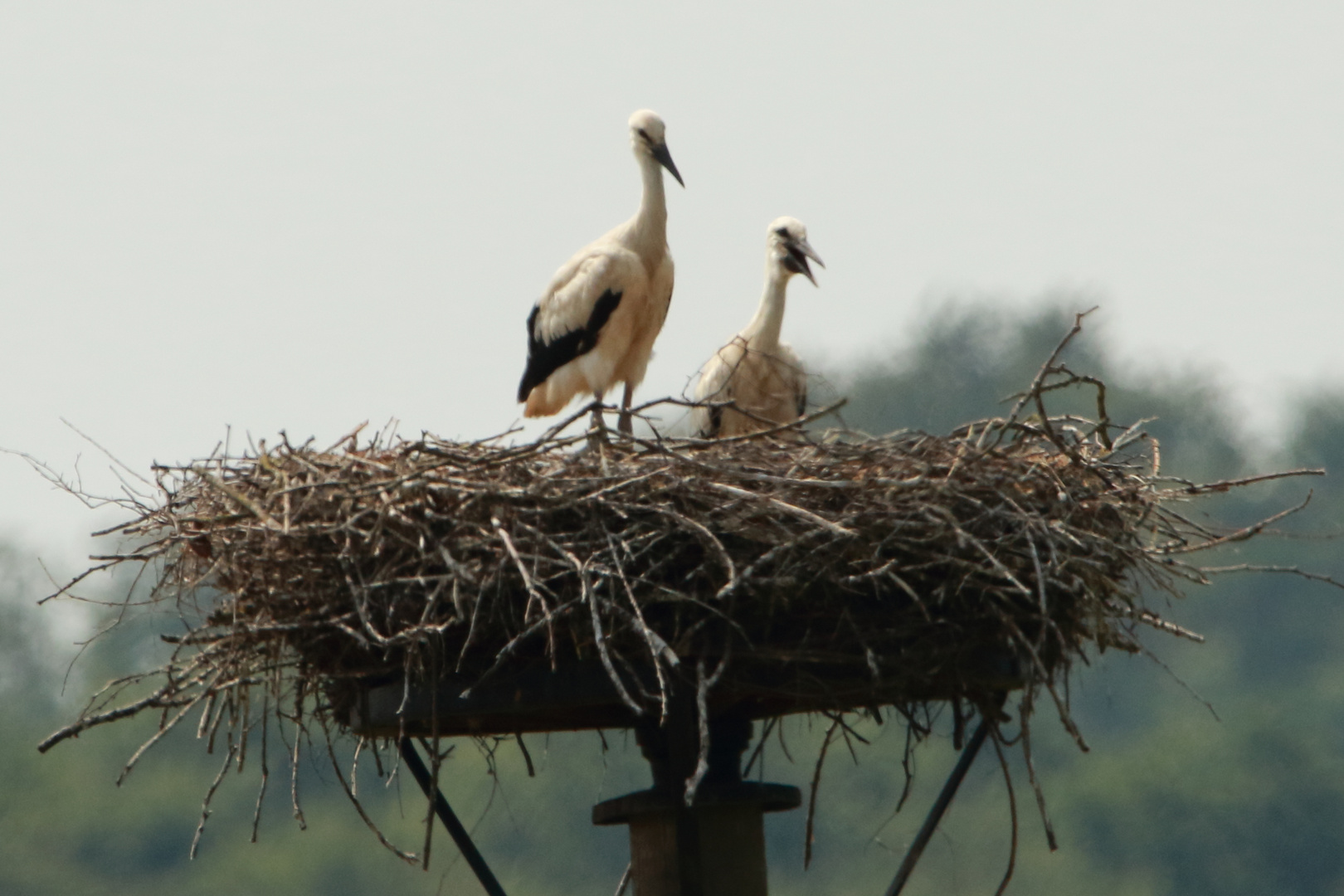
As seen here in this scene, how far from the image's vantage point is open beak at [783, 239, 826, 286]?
686 cm

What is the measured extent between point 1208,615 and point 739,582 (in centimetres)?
2934

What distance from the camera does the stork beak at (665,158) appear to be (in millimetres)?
6676

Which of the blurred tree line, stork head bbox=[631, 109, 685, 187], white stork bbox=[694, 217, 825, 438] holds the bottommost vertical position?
white stork bbox=[694, 217, 825, 438]

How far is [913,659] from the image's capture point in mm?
4145

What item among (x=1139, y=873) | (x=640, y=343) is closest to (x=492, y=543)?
(x=640, y=343)

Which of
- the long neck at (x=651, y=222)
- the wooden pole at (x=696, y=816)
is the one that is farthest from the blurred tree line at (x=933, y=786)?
the wooden pole at (x=696, y=816)

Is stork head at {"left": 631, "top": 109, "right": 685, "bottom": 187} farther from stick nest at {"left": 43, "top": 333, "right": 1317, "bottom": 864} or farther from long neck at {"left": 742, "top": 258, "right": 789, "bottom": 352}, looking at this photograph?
stick nest at {"left": 43, "top": 333, "right": 1317, "bottom": 864}

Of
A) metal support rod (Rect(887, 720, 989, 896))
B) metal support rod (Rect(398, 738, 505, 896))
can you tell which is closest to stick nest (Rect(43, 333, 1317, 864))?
metal support rod (Rect(887, 720, 989, 896))

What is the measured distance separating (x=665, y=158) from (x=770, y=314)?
0.69 m

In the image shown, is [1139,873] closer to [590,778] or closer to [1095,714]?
[1095,714]

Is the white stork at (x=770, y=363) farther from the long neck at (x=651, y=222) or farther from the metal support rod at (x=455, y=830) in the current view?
the metal support rod at (x=455, y=830)

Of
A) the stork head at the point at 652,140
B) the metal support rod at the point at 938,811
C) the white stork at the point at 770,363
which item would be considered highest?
the stork head at the point at 652,140

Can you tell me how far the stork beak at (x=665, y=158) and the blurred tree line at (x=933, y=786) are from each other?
5.77 meters

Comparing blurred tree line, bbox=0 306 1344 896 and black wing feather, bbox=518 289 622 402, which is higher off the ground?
blurred tree line, bbox=0 306 1344 896
